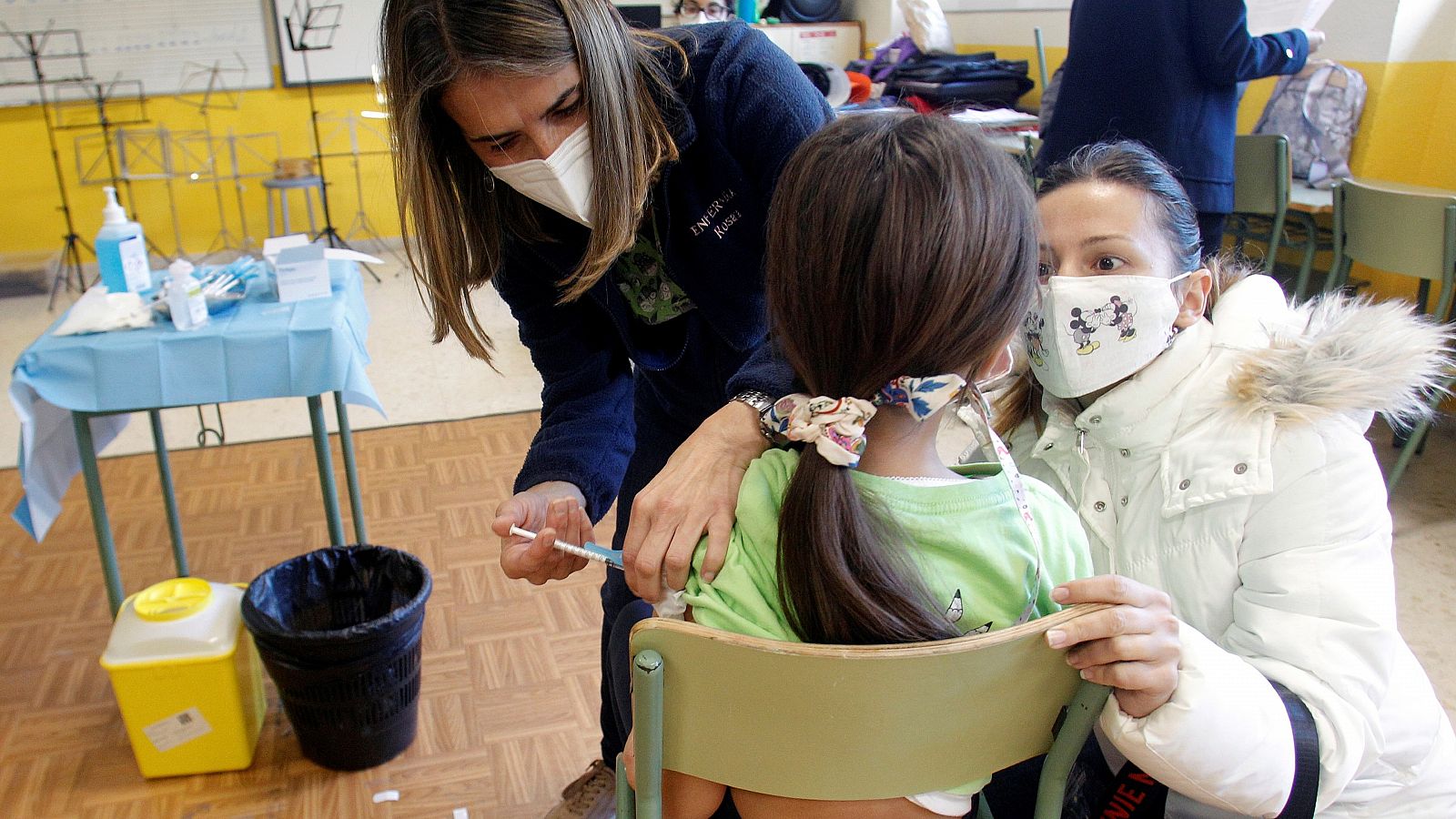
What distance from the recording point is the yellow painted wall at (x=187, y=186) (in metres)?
5.59

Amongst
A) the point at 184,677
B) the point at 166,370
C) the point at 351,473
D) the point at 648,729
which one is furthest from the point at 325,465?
the point at 648,729

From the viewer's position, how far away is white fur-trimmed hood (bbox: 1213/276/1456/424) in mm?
931

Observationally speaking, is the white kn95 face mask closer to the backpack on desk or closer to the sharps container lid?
the sharps container lid

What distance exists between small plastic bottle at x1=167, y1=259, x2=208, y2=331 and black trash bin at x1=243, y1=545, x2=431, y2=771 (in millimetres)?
482

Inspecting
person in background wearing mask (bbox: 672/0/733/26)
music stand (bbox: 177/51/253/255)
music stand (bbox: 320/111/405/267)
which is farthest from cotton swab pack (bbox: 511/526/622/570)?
music stand (bbox: 177/51/253/255)

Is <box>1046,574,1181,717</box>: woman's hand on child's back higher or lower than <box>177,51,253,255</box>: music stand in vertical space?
higher

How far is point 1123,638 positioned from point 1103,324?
1.45 feet

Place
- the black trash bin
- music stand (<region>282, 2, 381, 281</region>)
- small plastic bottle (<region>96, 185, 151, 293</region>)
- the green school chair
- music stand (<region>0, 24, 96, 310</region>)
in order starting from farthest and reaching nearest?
1. music stand (<region>282, 2, 381, 281</region>)
2. music stand (<region>0, 24, 96, 310</region>)
3. the green school chair
4. small plastic bottle (<region>96, 185, 151, 293</region>)
5. the black trash bin

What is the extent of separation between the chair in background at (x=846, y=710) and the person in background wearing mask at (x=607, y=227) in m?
0.12

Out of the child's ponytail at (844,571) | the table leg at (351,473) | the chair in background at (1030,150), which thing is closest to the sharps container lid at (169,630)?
the table leg at (351,473)

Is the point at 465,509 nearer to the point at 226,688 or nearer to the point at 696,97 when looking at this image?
the point at 226,688

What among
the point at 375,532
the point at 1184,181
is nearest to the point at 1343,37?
the point at 1184,181

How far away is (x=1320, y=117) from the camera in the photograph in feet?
10.5

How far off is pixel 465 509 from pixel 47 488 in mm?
1040
